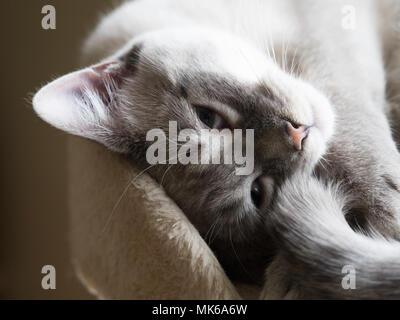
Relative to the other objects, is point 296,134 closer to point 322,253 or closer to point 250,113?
point 250,113

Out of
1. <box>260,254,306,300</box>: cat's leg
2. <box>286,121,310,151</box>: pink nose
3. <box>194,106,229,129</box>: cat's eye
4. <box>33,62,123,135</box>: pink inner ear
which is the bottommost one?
<box>260,254,306,300</box>: cat's leg

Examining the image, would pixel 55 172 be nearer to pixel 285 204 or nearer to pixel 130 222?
pixel 130 222

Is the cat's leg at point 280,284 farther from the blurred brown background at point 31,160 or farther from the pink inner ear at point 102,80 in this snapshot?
the blurred brown background at point 31,160

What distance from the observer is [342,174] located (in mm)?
1048

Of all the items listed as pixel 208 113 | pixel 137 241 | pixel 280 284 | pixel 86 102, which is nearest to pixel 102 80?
pixel 86 102

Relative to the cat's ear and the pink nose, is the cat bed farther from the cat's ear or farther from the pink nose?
the pink nose

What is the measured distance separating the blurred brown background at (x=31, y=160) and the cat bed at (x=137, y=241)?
3.64 feet

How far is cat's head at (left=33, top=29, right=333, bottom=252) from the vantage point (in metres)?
1.03

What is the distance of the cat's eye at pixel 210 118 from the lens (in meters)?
1.06

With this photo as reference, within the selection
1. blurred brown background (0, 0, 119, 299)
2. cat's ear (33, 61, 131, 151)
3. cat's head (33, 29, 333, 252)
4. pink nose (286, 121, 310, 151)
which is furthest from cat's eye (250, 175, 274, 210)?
blurred brown background (0, 0, 119, 299)

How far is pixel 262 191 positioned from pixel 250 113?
188mm

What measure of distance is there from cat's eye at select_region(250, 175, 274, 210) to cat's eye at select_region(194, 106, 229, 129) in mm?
152

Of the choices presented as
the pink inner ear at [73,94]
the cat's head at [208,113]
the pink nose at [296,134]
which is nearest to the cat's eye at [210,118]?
the cat's head at [208,113]

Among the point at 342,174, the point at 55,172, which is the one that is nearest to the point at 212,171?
the point at 342,174
